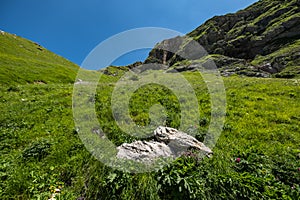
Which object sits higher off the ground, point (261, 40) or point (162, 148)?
point (261, 40)

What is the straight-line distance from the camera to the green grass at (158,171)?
435 centimetres

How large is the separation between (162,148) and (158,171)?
1389 mm

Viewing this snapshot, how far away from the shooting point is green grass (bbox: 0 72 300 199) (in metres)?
4.35

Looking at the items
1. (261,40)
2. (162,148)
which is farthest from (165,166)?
(261,40)

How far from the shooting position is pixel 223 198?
4.14m

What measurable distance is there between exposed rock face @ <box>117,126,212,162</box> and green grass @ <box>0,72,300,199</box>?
0.59m

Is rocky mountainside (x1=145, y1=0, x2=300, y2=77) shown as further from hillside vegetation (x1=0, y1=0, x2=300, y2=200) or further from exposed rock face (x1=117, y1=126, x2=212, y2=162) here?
exposed rock face (x1=117, y1=126, x2=212, y2=162)

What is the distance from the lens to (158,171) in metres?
4.85

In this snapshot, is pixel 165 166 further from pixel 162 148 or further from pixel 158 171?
pixel 162 148

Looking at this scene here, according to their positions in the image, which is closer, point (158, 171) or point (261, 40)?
point (158, 171)

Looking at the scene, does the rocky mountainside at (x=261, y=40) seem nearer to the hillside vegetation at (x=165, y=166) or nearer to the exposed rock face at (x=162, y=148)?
the hillside vegetation at (x=165, y=166)

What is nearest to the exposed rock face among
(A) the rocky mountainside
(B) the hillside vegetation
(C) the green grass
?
(B) the hillside vegetation

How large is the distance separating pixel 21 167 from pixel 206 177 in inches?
248

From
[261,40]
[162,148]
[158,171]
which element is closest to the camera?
[158,171]
